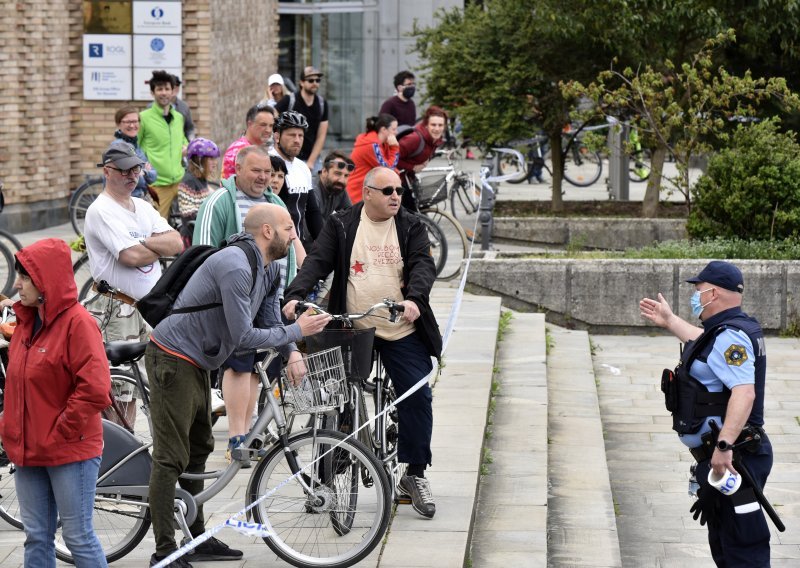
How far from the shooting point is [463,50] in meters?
17.8

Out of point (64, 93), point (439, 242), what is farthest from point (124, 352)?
point (64, 93)

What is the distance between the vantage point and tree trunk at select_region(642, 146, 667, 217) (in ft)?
54.6

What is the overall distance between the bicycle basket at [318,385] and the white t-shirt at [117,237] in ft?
6.06

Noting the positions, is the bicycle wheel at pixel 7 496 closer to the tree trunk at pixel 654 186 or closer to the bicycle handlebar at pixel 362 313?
the bicycle handlebar at pixel 362 313

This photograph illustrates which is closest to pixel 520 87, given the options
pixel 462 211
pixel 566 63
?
pixel 566 63

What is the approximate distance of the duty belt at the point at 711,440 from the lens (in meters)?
5.95

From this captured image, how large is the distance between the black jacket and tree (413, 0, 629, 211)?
10731 millimetres

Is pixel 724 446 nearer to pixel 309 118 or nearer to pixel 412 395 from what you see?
pixel 412 395

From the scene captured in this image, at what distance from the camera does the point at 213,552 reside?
6195 mm

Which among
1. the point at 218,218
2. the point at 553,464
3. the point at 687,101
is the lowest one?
the point at 553,464

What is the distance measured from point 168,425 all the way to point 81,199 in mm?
10373

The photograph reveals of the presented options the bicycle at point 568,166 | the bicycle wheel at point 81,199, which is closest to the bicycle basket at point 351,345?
the bicycle wheel at point 81,199

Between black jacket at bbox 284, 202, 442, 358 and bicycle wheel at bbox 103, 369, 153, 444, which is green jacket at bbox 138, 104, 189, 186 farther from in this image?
black jacket at bbox 284, 202, 442, 358

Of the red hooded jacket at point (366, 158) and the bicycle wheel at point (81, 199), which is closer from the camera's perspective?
the red hooded jacket at point (366, 158)
